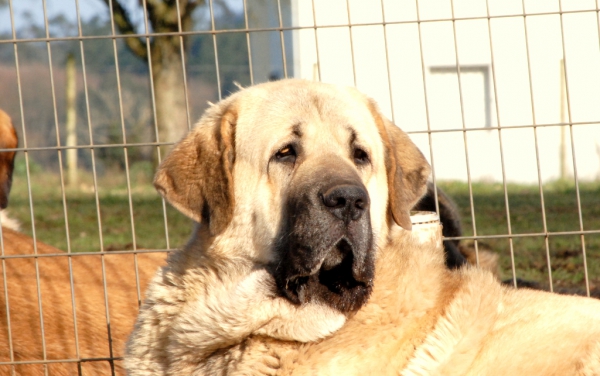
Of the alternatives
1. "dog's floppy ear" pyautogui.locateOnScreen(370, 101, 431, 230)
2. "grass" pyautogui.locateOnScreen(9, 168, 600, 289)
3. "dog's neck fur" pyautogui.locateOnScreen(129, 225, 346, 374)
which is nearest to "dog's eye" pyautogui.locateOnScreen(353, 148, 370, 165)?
"dog's floppy ear" pyautogui.locateOnScreen(370, 101, 431, 230)

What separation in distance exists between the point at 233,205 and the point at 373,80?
1112cm

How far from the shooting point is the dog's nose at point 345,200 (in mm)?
2701

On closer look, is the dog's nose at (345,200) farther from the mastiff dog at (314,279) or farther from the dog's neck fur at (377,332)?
the dog's neck fur at (377,332)

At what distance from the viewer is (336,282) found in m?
2.86

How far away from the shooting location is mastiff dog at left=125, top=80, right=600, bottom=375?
2.71 metres

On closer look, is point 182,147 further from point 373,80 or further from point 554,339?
point 373,80

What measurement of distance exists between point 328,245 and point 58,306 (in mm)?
2000

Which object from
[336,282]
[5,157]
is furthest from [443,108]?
[336,282]

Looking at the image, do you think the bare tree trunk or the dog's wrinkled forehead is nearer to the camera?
the dog's wrinkled forehead

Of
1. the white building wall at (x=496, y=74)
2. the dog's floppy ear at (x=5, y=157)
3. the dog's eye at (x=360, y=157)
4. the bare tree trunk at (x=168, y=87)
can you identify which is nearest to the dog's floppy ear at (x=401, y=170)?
the dog's eye at (x=360, y=157)

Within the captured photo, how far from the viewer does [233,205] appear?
295 cm

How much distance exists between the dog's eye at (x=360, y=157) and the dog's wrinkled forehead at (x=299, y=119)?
39 mm

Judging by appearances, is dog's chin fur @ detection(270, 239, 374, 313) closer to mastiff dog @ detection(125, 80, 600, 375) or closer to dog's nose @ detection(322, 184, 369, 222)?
mastiff dog @ detection(125, 80, 600, 375)

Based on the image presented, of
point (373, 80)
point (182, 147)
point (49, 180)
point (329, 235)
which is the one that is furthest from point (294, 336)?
point (49, 180)
